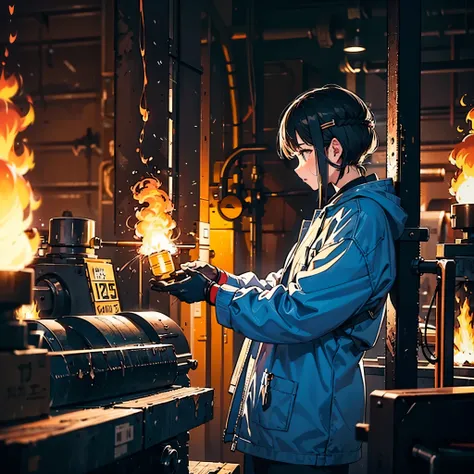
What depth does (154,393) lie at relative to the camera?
245 centimetres

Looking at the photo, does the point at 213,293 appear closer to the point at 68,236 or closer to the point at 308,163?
the point at 308,163

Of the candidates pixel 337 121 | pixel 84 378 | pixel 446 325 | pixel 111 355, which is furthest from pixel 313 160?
pixel 84 378

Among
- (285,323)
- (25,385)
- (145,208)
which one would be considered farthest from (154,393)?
(145,208)

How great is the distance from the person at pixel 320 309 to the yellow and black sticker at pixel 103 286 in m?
0.89

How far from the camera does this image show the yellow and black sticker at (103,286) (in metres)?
3.30

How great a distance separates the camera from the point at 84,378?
6.98 ft

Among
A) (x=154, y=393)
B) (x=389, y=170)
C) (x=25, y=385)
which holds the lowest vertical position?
(x=154, y=393)

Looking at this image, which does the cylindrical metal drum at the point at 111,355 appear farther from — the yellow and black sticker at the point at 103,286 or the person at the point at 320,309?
the yellow and black sticker at the point at 103,286

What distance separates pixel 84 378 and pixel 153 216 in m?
1.44

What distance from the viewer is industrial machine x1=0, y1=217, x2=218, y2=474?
1.70m

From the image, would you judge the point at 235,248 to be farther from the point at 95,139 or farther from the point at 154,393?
the point at 154,393

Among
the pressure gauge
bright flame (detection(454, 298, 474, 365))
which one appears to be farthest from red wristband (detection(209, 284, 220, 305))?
the pressure gauge

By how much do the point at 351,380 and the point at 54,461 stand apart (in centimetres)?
102

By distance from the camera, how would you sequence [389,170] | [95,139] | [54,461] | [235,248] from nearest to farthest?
[54,461] < [389,170] < [235,248] < [95,139]
